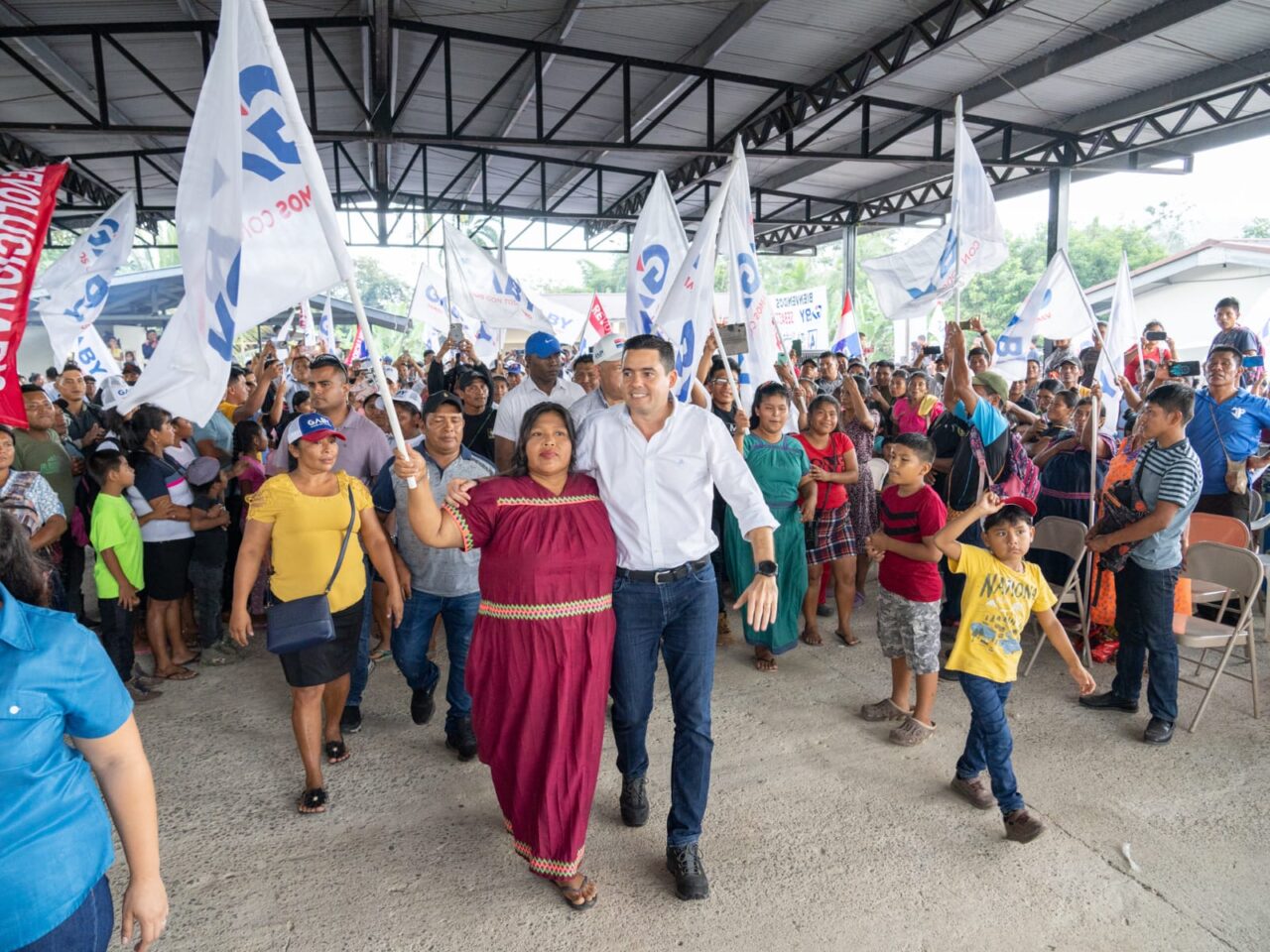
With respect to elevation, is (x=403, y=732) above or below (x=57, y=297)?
below

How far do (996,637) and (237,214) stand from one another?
2.89 meters

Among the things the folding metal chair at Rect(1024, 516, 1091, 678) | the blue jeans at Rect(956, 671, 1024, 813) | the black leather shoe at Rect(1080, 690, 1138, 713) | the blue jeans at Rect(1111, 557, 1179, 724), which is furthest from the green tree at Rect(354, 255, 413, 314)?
the blue jeans at Rect(956, 671, 1024, 813)

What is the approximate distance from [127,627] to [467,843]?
2433 mm

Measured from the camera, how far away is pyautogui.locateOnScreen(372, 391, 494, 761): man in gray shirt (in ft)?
11.5

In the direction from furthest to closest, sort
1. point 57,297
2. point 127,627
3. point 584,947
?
point 57,297 → point 127,627 → point 584,947

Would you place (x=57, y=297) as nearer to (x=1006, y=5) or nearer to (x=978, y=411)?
(x=978, y=411)

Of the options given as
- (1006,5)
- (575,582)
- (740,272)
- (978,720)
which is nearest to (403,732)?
(575,582)

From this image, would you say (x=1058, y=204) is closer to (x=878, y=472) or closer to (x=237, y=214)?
(x=878, y=472)

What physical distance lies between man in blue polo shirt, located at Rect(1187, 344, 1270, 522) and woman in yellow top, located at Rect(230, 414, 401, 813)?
202 inches

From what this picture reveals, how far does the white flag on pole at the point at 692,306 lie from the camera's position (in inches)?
173

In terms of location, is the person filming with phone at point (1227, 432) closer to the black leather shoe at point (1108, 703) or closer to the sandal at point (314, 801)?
the black leather shoe at point (1108, 703)

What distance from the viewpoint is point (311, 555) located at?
10.3 feet

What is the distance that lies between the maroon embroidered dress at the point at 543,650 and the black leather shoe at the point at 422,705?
1335 mm

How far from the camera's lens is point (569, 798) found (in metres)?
2.60
